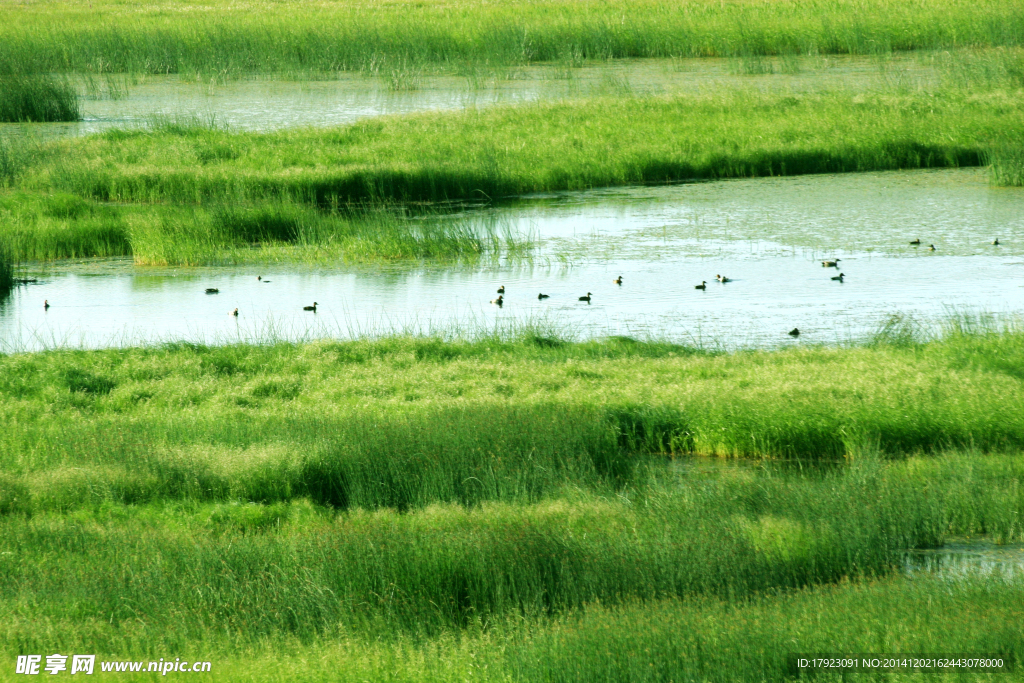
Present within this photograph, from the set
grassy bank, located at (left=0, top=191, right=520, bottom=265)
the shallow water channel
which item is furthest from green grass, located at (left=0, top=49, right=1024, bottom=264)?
the shallow water channel

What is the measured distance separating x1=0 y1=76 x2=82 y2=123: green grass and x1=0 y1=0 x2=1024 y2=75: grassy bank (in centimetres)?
486

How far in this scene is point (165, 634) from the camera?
6211 millimetres

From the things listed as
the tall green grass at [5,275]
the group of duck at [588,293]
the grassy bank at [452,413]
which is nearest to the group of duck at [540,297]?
the group of duck at [588,293]

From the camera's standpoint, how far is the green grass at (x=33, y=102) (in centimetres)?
2762

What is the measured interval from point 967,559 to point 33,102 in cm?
2614

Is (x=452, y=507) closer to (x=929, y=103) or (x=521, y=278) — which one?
(x=521, y=278)

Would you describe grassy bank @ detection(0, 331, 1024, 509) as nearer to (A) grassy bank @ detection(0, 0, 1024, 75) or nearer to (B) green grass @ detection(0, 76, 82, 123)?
(B) green grass @ detection(0, 76, 82, 123)

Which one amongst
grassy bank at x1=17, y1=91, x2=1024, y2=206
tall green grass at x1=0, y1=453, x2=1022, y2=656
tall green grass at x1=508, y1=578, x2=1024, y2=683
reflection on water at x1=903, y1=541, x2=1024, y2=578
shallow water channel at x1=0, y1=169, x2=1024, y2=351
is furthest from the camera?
grassy bank at x1=17, y1=91, x2=1024, y2=206

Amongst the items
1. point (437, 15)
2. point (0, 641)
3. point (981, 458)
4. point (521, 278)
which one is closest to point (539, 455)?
point (981, 458)

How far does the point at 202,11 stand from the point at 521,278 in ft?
146

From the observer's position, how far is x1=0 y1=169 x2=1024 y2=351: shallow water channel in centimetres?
1411

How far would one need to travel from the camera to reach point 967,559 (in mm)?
7473

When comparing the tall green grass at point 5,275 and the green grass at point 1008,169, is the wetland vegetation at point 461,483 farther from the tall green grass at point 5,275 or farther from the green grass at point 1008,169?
the green grass at point 1008,169

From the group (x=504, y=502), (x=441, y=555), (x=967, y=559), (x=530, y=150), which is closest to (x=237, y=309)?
(x=504, y=502)
